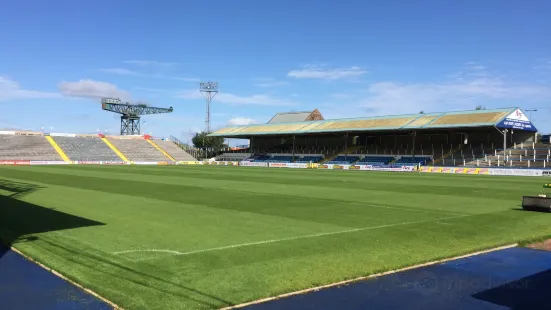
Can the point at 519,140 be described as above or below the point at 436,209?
above

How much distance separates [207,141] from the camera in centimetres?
12781

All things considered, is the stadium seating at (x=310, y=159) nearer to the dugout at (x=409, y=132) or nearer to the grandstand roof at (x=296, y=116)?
the dugout at (x=409, y=132)

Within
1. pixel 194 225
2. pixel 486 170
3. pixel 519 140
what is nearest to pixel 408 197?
pixel 194 225

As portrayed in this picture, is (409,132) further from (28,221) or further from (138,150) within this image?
(28,221)

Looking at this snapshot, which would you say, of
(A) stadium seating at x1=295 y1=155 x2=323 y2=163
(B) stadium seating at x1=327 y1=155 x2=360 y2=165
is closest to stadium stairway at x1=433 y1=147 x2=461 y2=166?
(B) stadium seating at x1=327 y1=155 x2=360 y2=165

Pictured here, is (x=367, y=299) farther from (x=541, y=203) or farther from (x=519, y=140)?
(x=519, y=140)

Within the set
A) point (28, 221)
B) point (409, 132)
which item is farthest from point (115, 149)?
point (28, 221)

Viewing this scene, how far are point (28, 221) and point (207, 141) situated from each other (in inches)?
4518

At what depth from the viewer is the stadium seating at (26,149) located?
7399 centimetres

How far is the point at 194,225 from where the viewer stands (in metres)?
13.5

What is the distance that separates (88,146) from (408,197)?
80.7 m

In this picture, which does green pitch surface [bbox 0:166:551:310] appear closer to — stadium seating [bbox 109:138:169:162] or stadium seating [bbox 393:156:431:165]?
stadium seating [bbox 393:156:431:165]

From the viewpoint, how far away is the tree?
12771cm

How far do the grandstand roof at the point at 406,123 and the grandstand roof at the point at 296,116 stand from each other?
17.9 metres
